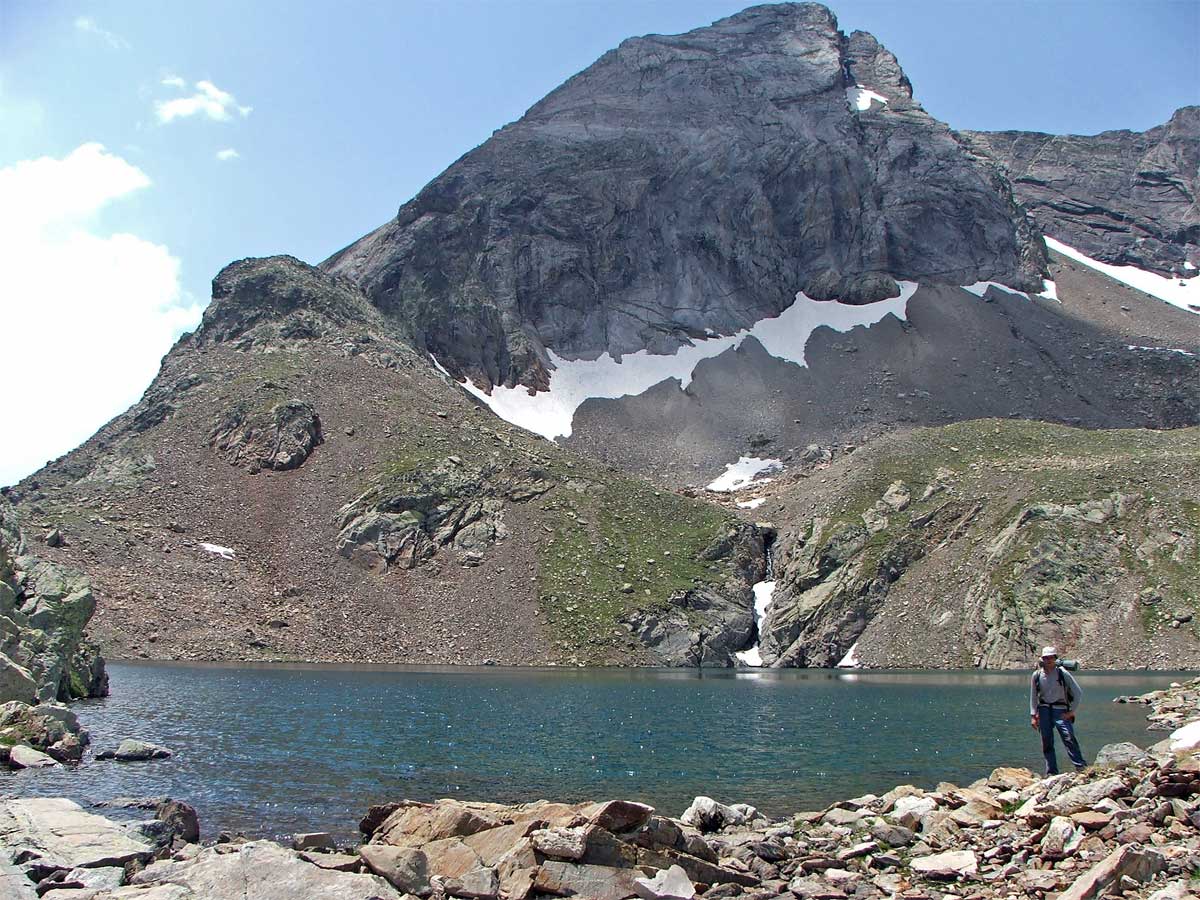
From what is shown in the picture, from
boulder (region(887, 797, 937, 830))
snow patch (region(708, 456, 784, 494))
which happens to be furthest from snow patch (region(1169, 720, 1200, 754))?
snow patch (region(708, 456, 784, 494))

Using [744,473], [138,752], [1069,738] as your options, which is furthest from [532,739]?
[744,473]

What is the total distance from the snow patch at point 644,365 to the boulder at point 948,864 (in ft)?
413

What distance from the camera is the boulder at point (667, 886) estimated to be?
512 inches

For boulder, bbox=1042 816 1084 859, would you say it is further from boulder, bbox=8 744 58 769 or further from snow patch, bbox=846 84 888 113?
snow patch, bbox=846 84 888 113

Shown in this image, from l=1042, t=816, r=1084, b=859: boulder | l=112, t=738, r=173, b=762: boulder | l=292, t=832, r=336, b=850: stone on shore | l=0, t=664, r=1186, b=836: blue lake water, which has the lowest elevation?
l=0, t=664, r=1186, b=836: blue lake water

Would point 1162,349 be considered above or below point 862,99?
below

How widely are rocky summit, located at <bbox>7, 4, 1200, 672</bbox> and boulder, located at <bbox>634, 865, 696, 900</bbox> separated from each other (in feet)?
102

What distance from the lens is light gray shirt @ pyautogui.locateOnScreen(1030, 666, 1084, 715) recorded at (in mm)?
19406

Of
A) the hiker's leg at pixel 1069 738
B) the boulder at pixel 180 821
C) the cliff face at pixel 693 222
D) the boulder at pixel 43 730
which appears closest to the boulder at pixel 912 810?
the hiker's leg at pixel 1069 738

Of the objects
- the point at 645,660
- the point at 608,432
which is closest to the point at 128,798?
the point at 645,660

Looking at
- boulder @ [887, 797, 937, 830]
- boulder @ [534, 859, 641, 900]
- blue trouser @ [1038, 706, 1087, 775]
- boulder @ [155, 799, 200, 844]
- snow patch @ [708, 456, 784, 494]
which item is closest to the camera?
boulder @ [534, 859, 641, 900]

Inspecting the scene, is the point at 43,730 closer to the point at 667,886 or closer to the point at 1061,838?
the point at 667,886

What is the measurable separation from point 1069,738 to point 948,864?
6.17 metres

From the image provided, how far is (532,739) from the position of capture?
3738 centimetres
